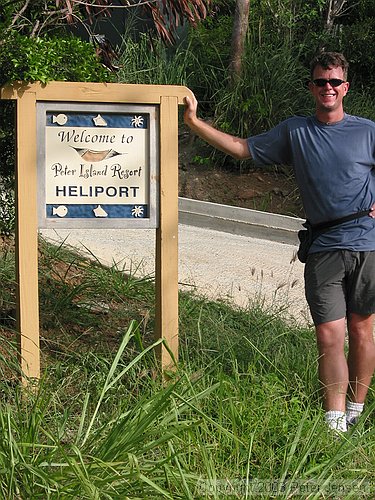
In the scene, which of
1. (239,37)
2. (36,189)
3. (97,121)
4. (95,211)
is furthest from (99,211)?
(239,37)

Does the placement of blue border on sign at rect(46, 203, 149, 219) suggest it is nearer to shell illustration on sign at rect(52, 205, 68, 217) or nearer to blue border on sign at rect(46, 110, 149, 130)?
shell illustration on sign at rect(52, 205, 68, 217)

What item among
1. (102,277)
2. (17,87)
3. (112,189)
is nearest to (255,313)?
(102,277)

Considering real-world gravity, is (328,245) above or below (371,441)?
above

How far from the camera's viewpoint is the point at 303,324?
6641 millimetres

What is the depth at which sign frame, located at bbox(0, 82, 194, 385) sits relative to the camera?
4699mm

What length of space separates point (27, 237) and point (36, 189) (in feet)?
0.76

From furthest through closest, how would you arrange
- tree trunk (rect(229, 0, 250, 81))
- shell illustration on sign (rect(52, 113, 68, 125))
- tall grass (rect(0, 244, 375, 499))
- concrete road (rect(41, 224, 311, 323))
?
1. tree trunk (rect(229, 0, 250, 81))
2. concrete road (rect(41, 224, 311, 323))
3. shell illustration on sign (rect(52, 113, 68, 125))
4. tall grass (rect(0, 244, 375, 499))

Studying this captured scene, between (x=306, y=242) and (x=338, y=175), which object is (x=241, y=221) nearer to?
(x=306, y=242)

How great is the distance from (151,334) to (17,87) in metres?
1.77

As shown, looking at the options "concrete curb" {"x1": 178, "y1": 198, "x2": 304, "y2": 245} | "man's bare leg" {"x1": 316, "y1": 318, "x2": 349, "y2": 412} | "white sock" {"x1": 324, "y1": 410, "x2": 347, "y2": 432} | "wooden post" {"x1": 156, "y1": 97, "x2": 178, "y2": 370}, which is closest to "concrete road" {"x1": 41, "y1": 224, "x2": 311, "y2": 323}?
"concrete curb" {"x1": 178, "y1": 198, "x2": 304, "y2": 245}

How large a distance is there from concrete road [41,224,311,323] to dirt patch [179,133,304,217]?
1343 mm

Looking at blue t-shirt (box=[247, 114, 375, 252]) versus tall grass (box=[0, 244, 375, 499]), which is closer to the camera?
tall grass (box=[0, 244, 375, 499])

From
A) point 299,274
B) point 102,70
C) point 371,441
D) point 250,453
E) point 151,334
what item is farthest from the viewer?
point 299,274

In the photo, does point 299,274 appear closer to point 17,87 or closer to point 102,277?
point 102,277
